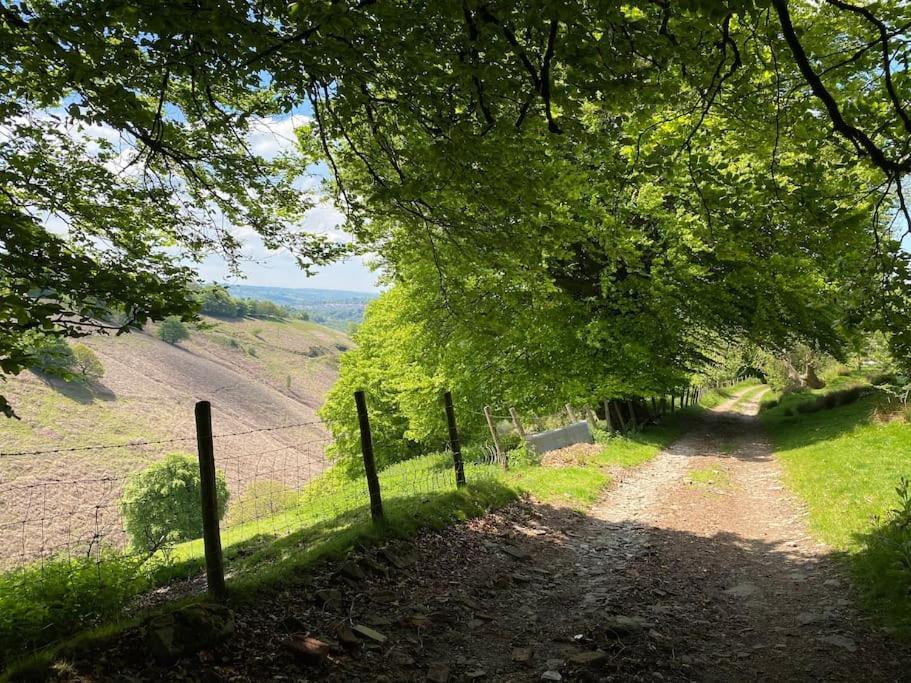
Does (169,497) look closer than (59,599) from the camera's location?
No

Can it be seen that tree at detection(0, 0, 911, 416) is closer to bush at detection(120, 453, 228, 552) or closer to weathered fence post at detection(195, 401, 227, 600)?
weathered fence post at detection(195, 401, 227, 600)

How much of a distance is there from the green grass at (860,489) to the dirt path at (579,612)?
0.34 meters

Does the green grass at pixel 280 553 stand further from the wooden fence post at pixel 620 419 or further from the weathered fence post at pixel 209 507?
the wooden fence post at pixel 620 419

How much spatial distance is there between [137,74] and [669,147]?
6.54m

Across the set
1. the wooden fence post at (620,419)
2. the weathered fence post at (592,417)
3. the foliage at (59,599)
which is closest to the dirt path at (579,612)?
the foliage at (59,599)

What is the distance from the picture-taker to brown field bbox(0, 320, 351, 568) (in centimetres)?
4029

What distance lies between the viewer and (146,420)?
239ft

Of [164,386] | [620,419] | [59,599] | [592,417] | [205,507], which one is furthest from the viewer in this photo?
[164,386]

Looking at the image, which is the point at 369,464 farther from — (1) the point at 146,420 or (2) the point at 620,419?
(1) the point at 146,420

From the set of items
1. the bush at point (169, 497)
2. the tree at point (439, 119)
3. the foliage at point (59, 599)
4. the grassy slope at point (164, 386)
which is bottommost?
the bush at point (169, 497)

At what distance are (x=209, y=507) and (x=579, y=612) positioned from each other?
4.38 m

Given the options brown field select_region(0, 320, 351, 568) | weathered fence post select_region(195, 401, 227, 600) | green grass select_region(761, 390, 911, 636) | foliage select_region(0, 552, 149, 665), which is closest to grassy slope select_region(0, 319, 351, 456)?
brown field select_region(0, 320, 351, 568)

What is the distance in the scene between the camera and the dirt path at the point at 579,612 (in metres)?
4.88

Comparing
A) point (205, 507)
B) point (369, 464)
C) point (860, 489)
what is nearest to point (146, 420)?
point (369, 464)
